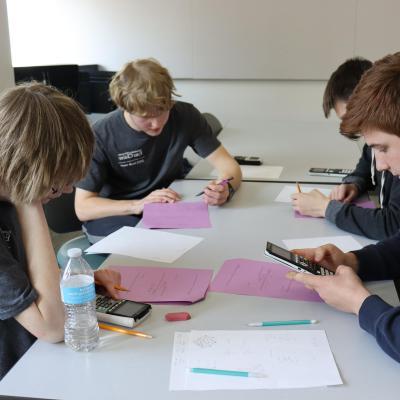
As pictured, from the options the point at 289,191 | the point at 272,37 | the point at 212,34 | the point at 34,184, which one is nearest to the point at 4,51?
the point at 289,191

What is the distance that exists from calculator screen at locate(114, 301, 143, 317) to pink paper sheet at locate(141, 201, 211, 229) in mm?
585

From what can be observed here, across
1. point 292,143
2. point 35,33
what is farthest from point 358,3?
point 35,33

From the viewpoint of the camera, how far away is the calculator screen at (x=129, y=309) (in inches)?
43.6

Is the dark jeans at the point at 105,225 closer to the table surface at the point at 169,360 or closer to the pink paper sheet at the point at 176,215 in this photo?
the pink paper sheet at the point at 176,215

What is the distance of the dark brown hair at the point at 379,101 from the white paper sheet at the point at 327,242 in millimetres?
433

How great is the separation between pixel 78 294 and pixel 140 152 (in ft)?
4.09

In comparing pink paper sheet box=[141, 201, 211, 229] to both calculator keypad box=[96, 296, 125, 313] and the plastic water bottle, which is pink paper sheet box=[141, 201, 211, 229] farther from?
the plastic water bottle

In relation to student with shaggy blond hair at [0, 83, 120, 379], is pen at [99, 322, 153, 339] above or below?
below

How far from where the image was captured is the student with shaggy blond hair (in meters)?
1.00

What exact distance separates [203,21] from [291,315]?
3.43 metres

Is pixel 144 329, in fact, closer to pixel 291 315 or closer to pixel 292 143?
pixel 291 315

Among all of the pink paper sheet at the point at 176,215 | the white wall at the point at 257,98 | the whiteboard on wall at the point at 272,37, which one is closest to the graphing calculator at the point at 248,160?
the pink paper sheet at the point at 176,215

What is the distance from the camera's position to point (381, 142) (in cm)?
121

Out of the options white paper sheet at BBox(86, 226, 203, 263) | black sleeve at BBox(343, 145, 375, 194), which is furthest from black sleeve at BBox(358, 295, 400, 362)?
black sleeve at BBox(343, 145, 375, 194)
